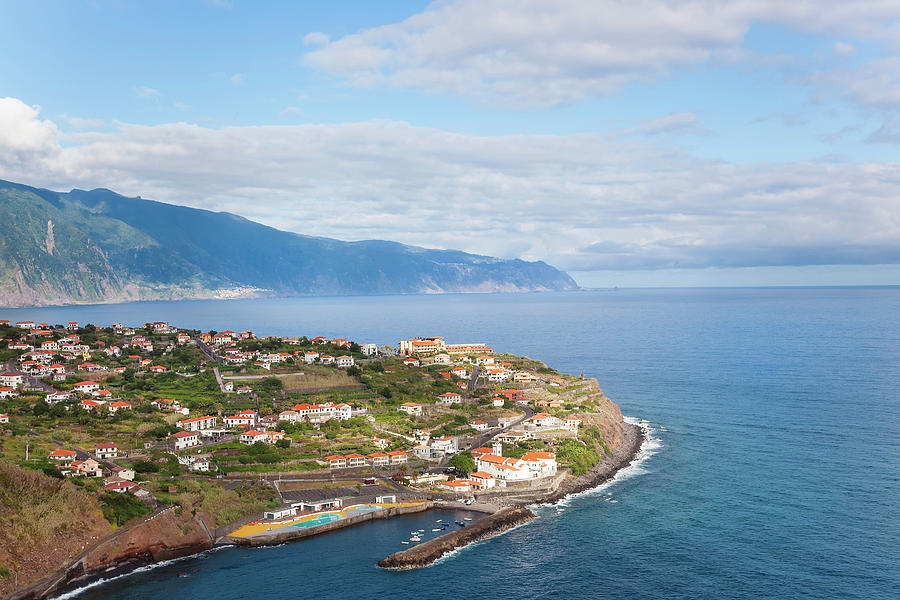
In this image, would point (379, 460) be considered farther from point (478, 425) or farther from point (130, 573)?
point (130, 573)

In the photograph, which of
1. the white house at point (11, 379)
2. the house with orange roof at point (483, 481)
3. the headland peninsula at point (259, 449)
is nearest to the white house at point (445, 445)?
the headland peninsula at point (259, 449)

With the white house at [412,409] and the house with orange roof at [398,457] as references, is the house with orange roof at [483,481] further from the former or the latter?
the white house at [412,409]

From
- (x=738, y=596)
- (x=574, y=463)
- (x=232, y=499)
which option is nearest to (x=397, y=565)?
(x=232, y=499)

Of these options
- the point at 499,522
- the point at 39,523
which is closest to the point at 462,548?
the point at 499,522

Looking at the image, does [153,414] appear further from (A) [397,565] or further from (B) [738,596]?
(B) [738,596]

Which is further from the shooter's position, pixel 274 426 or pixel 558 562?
pixel 274 426

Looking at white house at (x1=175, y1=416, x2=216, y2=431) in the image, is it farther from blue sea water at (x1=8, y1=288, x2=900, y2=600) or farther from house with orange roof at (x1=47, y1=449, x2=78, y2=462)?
blue sea water at (x1=8, y1=288, x2=900, y2=600)
